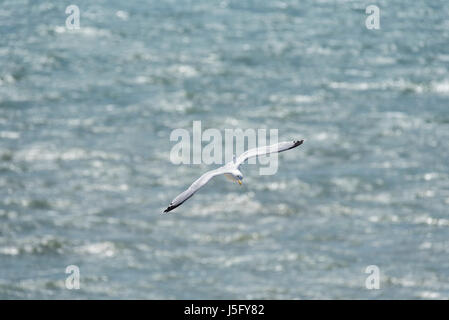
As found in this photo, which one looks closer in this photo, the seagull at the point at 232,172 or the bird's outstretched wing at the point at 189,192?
the bird's outstretched wing at the point at 189,192

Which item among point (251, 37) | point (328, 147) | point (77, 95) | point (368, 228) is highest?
point (251, 37)

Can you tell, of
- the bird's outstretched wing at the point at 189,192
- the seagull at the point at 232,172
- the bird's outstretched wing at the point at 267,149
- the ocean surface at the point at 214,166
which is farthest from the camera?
the ocean surface at the point at 214,166

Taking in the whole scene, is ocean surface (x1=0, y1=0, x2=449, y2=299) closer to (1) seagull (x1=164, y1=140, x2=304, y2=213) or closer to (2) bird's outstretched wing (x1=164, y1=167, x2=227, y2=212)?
(1) seagull (x1=164, y1=140, x2=304, y2=213)

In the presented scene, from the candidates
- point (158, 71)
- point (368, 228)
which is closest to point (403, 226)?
point (368, 228)

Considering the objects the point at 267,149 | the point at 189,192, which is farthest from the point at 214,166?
the point at 189,192

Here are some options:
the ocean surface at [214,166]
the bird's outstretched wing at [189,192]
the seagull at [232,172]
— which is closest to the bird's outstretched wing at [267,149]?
the seagull at [232,172]

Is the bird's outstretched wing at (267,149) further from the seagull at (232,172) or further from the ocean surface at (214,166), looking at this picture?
the ocean surface at (214,166)

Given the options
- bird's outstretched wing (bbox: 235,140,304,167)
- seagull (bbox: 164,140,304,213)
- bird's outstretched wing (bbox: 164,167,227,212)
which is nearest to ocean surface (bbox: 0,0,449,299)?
bird's outstretched wing (bbox: 235,140,304,167)

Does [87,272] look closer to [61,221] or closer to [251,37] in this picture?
[61,221]
